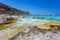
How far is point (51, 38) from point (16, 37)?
2078 millimetres

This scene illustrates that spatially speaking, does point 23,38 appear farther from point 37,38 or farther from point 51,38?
point 51,38

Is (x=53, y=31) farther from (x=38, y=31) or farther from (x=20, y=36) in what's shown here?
(x=20, y=36)

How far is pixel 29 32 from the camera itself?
31.6ft

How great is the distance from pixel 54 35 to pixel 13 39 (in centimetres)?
251

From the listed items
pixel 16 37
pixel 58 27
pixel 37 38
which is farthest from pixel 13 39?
pixel 58 27

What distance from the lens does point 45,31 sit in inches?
384

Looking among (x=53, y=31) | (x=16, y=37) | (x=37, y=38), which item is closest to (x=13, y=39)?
(x=16, y=37)

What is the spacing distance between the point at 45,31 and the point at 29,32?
41.2 inches

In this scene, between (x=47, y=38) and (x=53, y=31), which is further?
(x=53, y=31)

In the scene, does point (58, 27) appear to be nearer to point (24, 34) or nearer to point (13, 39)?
point (24, 34)

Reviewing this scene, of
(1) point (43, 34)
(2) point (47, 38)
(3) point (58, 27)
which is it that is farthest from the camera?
(3) point (58, 27)

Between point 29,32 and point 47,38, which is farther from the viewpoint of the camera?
point 29,32

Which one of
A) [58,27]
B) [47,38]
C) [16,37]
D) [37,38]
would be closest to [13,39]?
[16,37]

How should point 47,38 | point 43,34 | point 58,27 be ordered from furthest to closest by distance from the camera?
point 58,27
point 43,34
point 47,38
